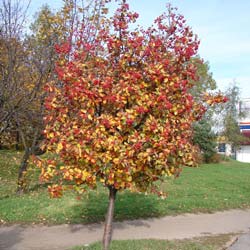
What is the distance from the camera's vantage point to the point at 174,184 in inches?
538

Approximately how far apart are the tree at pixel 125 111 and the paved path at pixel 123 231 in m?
1.36

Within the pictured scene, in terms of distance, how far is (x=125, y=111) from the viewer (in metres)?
5.16

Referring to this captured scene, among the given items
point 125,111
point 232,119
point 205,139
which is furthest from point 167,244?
point 232,119

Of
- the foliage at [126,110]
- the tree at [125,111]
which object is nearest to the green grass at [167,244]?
the tree at [125,111]

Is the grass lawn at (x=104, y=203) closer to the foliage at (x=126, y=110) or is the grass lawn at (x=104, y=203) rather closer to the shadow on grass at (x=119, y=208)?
the shadow on grass at (x=119, y=208)

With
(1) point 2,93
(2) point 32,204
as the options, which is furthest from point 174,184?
(1) point 2,93

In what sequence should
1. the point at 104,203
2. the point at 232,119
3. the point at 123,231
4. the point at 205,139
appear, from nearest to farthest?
the point at 123,231, the point at 104,203, the point at 205,139, the point at 232,119

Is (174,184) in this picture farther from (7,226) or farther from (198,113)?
(198,113)

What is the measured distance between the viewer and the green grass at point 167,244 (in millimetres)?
6082

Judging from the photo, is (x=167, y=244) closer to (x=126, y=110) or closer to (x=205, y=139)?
(x=126, y=110)

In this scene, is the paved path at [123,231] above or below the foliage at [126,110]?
below

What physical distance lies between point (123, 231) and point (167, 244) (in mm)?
1274

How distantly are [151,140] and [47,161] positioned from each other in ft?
4.68

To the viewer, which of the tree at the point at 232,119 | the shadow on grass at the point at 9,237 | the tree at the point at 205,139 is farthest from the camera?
the tree at the point at 232,119
